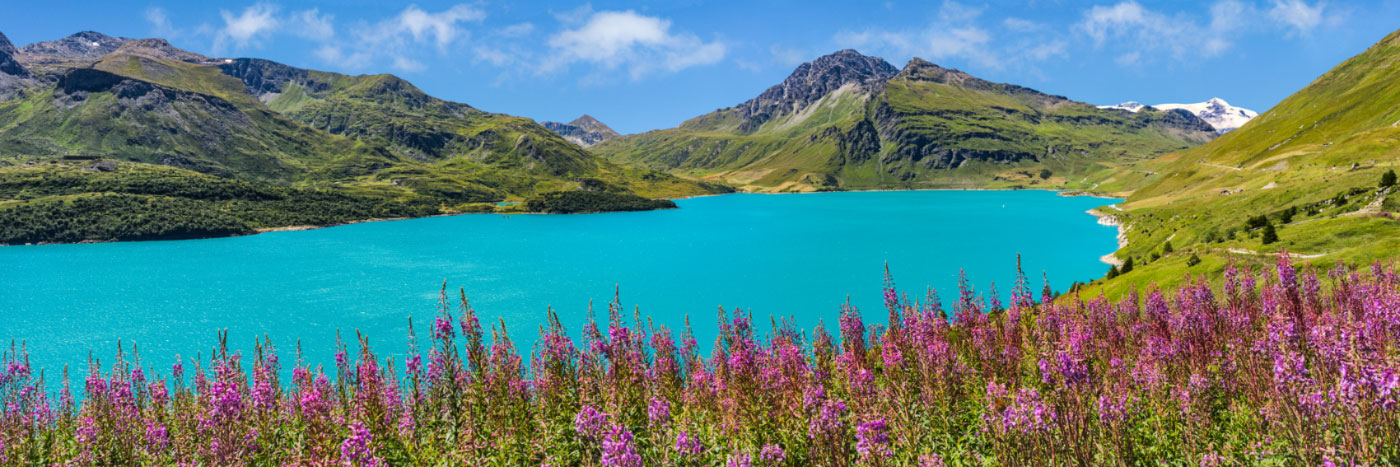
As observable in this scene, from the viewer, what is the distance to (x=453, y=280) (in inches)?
4719

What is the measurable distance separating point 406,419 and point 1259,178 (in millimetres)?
196030

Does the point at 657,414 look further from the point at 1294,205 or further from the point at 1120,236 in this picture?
the point at 1120,236

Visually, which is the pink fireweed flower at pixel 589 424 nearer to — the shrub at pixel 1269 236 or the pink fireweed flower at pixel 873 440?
the pink fireweed flower at pixel 873 440

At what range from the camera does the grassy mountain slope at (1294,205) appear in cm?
5216


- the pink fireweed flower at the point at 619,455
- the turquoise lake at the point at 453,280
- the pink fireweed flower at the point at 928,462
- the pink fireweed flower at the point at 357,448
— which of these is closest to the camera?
the pink fireweed flower at the point at 928,462

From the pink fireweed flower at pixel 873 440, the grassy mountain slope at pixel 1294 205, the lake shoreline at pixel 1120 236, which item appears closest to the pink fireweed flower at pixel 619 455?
the pink fireweed flower at pixel 873 440

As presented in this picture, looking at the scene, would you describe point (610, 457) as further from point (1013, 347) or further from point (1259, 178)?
point (1259, 178)

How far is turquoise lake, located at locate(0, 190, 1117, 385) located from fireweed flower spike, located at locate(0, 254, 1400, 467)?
108ft

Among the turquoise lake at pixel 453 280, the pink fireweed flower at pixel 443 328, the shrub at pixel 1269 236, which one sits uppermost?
the pink fireweed flower at pixel 443 328

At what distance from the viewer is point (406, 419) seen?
1262cm

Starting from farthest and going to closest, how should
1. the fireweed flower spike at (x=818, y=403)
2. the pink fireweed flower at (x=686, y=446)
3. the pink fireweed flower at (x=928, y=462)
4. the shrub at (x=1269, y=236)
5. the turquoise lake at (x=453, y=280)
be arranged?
the turquoise lake at (x=453, y=280), the shrub at (x=1269, y=236), the pink fireweed flower at (x=686, y=446), the fireweed flower spike at (x=818, y=403), the pink fireweed flower at (x=928, y=462)

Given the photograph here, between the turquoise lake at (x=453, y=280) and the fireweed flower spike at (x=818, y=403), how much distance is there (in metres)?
33.0

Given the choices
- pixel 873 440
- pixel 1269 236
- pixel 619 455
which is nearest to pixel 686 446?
pixel 619 455

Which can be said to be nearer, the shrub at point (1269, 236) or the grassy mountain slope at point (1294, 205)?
the grassy mountain slope at point (1294, 205)
